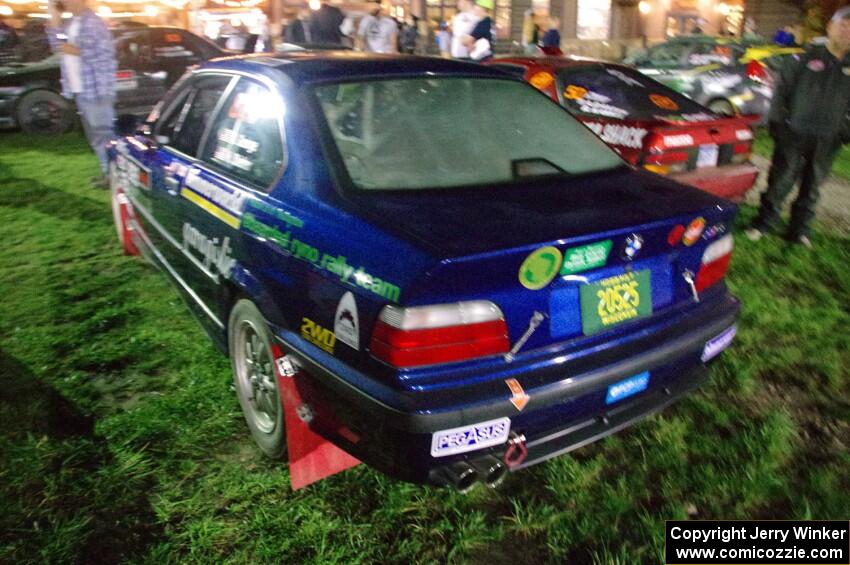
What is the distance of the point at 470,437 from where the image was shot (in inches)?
75.7

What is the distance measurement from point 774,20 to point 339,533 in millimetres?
29189

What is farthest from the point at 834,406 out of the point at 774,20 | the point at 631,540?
the point at 774,20

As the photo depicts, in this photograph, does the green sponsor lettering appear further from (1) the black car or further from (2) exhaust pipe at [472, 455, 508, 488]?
(1) the black car

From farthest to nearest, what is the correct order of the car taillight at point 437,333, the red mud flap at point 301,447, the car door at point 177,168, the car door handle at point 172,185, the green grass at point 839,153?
1. the green grass at point 839,153
2. the car door handle at point 172,185
3. the car door at point 177,168
4. the red mud flap at point 301,447
5. the car taillight at point 437,333

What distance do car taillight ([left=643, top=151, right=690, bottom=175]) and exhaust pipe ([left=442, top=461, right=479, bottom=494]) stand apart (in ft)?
10.6

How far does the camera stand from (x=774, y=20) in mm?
25328

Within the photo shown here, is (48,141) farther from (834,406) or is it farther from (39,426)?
(834,406)

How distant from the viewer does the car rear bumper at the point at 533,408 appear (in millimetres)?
1887

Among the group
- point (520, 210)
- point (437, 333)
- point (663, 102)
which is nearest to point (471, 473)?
point (437, 333)

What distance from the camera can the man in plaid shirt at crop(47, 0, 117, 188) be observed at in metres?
6.09

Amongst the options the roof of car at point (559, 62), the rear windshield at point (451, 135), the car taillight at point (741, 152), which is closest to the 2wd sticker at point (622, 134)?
the roof of car at point (559, 62)

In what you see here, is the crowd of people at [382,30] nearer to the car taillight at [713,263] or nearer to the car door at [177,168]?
the car door at [177,168]

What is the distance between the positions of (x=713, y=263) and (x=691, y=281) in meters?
0.19

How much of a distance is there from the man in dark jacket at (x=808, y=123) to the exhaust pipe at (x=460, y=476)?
4214mm
